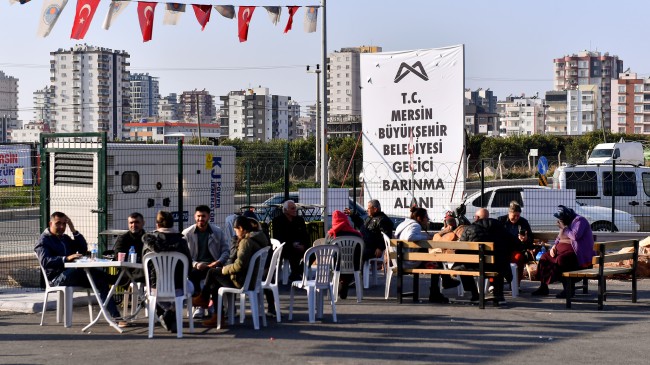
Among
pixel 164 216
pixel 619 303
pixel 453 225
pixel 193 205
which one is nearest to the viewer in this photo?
pixel 164 216

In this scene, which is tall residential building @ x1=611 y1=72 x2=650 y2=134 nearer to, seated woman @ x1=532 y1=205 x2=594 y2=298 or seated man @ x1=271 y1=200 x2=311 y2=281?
seated woman @ x1=532 y1=205 x2=594 y2=298

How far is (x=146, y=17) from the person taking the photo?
16.8 m

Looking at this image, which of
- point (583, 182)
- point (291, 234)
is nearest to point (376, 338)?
point (291, 234)

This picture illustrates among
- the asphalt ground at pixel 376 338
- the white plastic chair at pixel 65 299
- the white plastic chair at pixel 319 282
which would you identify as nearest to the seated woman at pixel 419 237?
the asphalt ground at pixel 376 338

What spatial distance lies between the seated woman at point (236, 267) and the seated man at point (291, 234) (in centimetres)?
280

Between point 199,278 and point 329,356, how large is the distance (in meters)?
2.91

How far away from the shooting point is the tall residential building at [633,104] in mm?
189500

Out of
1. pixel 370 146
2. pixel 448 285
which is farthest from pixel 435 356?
pixel 370 146

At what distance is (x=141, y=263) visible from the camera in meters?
11.4

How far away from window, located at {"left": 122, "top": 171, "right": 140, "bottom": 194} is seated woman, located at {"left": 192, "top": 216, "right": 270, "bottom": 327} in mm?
Result: 6171

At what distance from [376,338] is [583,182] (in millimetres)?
14834

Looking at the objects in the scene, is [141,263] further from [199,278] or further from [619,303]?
[619,303]

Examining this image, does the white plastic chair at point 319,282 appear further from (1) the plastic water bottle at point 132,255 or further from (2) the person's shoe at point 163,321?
(1) the plastic water bottle at point 132,255

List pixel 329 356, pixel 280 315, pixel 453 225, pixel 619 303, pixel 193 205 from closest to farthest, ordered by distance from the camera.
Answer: pixel 329 356
pixel 280 315
pixel 619 303
pixel 453 225
pixel 193 205
